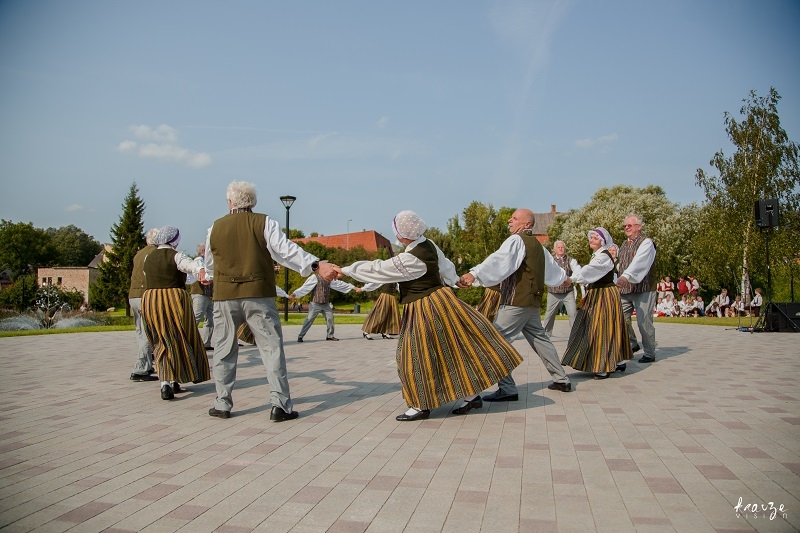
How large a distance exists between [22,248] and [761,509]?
93049mm

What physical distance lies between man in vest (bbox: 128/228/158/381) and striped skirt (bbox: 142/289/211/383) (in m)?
0.53

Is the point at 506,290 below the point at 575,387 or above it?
above

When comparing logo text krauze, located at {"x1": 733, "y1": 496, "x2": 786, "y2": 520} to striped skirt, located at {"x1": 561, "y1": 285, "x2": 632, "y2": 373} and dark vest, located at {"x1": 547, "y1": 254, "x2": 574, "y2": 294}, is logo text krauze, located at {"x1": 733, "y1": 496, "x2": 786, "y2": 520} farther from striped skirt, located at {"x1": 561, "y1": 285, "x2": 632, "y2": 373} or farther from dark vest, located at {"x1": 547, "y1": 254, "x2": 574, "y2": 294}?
dark vest, located at {"x1": 547, "y1": 254, "x2": 574, "y2": 294}

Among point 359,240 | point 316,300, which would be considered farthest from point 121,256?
point 316,300

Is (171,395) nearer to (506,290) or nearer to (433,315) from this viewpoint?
(433,315)

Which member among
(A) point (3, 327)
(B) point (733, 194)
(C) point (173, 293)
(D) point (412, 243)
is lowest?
(A) point (3, 327)

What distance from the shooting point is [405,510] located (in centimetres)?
312

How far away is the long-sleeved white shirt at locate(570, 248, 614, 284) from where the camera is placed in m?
7.26

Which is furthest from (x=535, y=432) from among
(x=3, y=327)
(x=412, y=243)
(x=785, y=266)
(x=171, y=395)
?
(x=785, y=266)

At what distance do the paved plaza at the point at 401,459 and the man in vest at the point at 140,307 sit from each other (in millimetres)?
284

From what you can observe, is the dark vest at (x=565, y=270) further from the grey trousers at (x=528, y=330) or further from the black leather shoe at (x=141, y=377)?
the black leather shoe at (x=141, y=377)

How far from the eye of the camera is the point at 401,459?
4066mm

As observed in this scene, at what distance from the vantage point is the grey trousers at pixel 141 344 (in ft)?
24.2

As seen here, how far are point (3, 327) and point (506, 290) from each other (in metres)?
18.9
